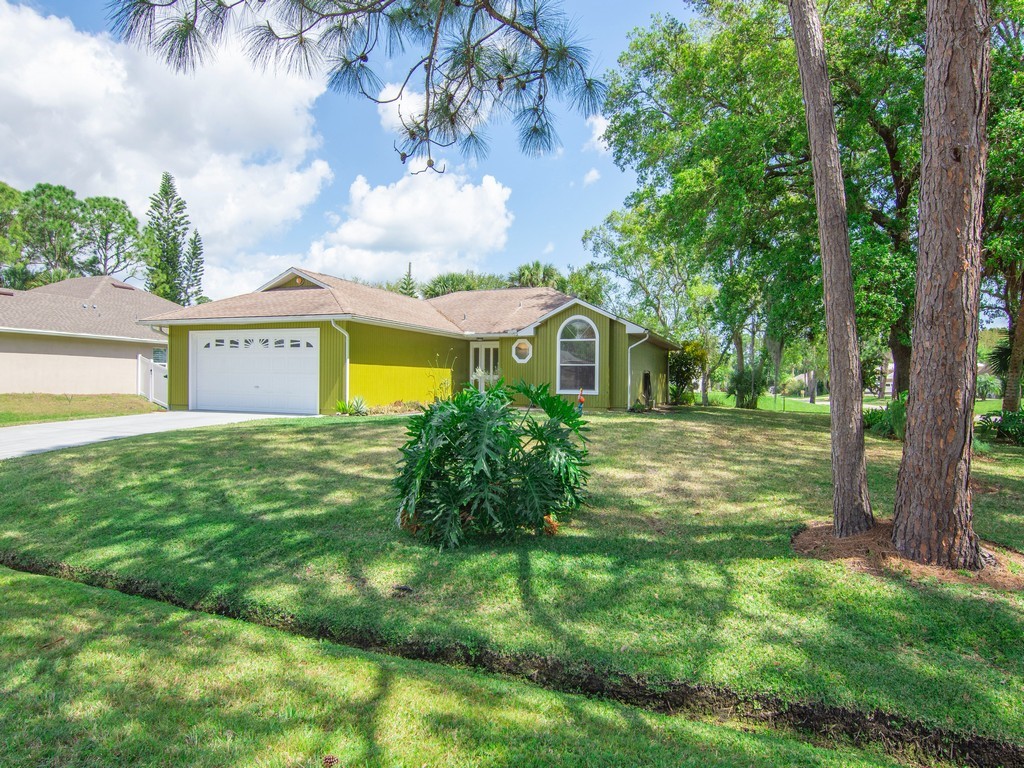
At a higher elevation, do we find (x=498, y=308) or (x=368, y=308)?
(x=498, y=308)

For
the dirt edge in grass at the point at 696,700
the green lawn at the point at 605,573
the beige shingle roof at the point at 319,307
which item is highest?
the beige shingle roof at the point at 319,307

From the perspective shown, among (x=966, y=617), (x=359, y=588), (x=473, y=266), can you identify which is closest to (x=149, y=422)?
(x=359, y=588)

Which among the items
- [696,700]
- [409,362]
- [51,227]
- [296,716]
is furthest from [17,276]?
[696,700]

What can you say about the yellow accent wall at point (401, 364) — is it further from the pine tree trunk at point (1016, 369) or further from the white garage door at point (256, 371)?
the pine tree trunk at point (1016, 369)

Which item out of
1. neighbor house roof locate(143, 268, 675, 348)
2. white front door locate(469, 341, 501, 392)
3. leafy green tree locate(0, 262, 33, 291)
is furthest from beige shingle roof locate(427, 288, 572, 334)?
leafy green tree locate(0, 262, 33, 291)

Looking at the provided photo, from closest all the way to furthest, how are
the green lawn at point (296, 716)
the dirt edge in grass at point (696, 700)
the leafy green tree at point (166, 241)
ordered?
the green lawn at point (296, 716), the dirt edge in grass at point (696, 700), the leafy green tree at point (166, 241)

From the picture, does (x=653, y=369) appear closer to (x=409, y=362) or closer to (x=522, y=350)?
(x=522, y=350)

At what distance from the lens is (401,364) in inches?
636

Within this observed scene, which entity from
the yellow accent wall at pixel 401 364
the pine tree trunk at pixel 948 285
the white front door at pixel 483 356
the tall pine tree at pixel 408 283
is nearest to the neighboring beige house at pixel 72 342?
the yellow accent wall at pixel 401 364

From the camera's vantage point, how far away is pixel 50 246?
35.5 metres

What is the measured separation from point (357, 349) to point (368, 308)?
1.46m

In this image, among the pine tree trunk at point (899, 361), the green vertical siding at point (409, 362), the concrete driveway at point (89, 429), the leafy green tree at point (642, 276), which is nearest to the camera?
the concrete driveway at point (89, 429)

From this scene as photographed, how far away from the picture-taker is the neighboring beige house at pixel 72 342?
695 inches

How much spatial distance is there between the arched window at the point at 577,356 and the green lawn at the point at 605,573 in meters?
8.69
